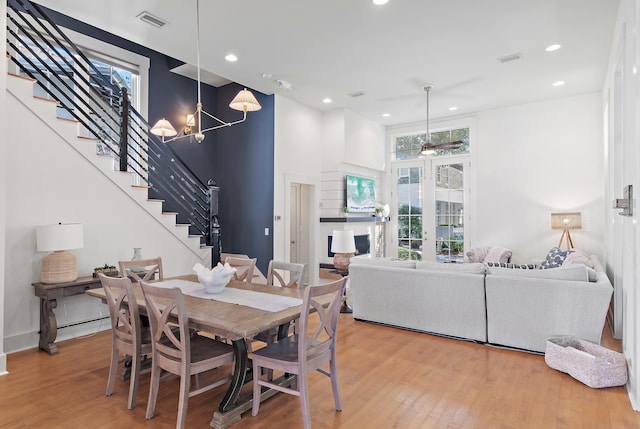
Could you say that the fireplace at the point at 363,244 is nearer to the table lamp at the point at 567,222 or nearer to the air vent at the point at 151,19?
the table lamp at the point at 567,222

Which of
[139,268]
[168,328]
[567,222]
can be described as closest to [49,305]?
[139,268]

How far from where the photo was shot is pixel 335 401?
260cm

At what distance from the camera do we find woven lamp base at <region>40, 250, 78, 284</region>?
3699mm

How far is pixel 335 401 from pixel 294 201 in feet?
18.3

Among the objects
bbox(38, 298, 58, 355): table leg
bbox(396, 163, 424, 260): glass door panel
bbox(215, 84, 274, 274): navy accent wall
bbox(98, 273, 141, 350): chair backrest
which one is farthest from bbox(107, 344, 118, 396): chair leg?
bbox(396, 163, 424, 260): glass door panel

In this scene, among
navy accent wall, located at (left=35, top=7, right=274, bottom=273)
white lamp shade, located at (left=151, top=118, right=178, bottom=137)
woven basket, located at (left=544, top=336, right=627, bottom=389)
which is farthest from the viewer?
navy accent wall, located at (left=35, top=7, right=274, bottom=273)

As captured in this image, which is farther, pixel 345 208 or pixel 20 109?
pixel 345 208

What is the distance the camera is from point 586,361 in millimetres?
3004

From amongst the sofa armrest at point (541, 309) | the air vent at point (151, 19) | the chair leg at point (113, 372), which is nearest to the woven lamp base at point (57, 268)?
the chair leg at point (113, 372)

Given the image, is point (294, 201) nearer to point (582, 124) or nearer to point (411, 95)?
point (411, 95)

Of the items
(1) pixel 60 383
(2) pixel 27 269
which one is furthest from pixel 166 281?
(2) pixel 27 269

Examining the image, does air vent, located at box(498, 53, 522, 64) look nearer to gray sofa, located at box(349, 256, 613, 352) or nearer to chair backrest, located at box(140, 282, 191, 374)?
gray sofa, located at box(349, 256, 613, 352)

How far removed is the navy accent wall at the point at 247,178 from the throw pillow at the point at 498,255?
160 inches

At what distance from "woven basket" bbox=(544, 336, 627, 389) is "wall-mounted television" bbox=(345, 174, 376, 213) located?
460cm
